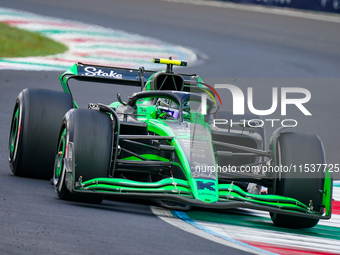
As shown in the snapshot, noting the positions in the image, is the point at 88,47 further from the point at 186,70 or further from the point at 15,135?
the point at 15,135

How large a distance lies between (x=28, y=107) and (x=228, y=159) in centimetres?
210

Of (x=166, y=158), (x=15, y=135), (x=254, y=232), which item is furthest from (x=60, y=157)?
(x=254, y=232)

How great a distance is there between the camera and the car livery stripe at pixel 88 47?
18062 millimetres

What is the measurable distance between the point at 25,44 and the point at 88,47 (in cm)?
144

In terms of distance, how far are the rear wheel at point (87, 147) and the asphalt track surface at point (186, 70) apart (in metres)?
0.17

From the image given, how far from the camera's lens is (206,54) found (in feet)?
69.2

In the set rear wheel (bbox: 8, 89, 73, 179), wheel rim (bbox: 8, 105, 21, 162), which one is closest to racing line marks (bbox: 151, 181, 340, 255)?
rear wheel (bbox: 8, 89, 73, 179)

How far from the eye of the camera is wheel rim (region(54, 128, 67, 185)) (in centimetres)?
772

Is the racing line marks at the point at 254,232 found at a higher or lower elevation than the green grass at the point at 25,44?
lower

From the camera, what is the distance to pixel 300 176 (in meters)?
7.48

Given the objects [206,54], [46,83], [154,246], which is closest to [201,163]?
[154,246]

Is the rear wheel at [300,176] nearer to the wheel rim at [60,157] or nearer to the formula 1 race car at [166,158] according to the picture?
the formula 1 race car at [166,158]

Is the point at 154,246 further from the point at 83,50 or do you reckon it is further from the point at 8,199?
the point at 83,50

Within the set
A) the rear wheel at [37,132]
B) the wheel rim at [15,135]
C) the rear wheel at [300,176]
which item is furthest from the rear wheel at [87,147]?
the rear wheel at [300,176]
